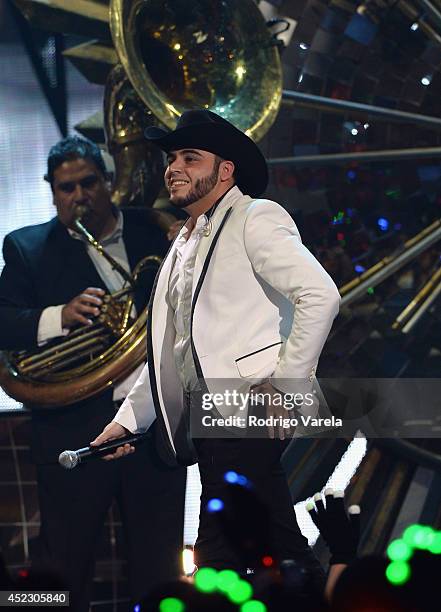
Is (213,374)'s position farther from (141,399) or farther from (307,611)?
(307,611)

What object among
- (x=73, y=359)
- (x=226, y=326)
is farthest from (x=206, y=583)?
(x=73, y=359)

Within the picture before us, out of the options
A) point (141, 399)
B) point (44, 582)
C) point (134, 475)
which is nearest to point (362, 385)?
point (134, 475)

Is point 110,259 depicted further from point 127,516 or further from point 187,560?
point 187,560

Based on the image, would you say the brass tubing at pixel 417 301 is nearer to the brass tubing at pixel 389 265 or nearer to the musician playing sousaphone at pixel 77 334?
the brass tubing at pixel 389 265

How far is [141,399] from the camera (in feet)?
10.7

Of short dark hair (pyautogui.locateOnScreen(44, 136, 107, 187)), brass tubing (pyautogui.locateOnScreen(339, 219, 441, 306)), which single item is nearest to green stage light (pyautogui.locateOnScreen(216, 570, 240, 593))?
brass tubing (pyautogui.locateOnScreen(339, 219, 441, 306))

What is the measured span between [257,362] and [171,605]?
1.36 m

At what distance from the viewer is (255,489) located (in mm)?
2965

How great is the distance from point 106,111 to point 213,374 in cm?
167

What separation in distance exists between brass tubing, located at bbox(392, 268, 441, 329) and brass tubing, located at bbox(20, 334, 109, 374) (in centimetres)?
116

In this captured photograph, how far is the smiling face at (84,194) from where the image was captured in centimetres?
425

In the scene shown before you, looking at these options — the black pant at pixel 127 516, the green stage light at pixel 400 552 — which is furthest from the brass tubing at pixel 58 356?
the green stage light at pixel 400 552

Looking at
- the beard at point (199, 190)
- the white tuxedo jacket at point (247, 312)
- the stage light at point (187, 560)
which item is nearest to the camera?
the white tuxedo jacket at point (247, 312)

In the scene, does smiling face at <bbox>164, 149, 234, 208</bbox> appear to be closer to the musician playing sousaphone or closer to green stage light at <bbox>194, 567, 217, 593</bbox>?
the musician playing sousaphone
